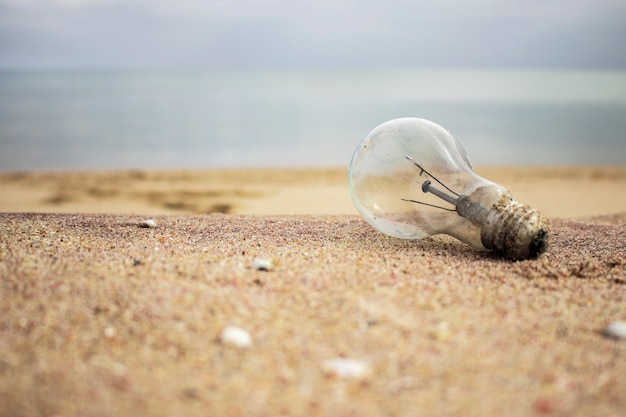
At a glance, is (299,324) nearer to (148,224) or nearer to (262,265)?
(262,265)

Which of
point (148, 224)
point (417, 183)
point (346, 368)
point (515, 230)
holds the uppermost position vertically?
point (417, 183)

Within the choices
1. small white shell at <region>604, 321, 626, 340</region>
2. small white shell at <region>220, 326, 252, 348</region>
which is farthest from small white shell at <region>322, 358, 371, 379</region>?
small white shell at <region>604, 321, 626, 340</region>

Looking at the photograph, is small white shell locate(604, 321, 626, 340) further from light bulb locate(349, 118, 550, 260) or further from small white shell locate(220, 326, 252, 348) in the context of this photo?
small white shell locate(220, 326, 252, 348)

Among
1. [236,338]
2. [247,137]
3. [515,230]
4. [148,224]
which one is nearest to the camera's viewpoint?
[236,338]

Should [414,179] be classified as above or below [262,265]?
above

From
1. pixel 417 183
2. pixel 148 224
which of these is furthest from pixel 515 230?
pixel 148 224

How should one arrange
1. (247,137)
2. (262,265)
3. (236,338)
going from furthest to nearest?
(247,137), (262,265), (236,338)

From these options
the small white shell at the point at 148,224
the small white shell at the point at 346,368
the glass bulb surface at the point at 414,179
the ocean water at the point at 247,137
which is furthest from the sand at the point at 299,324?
the ocean water at the point at 247,137
